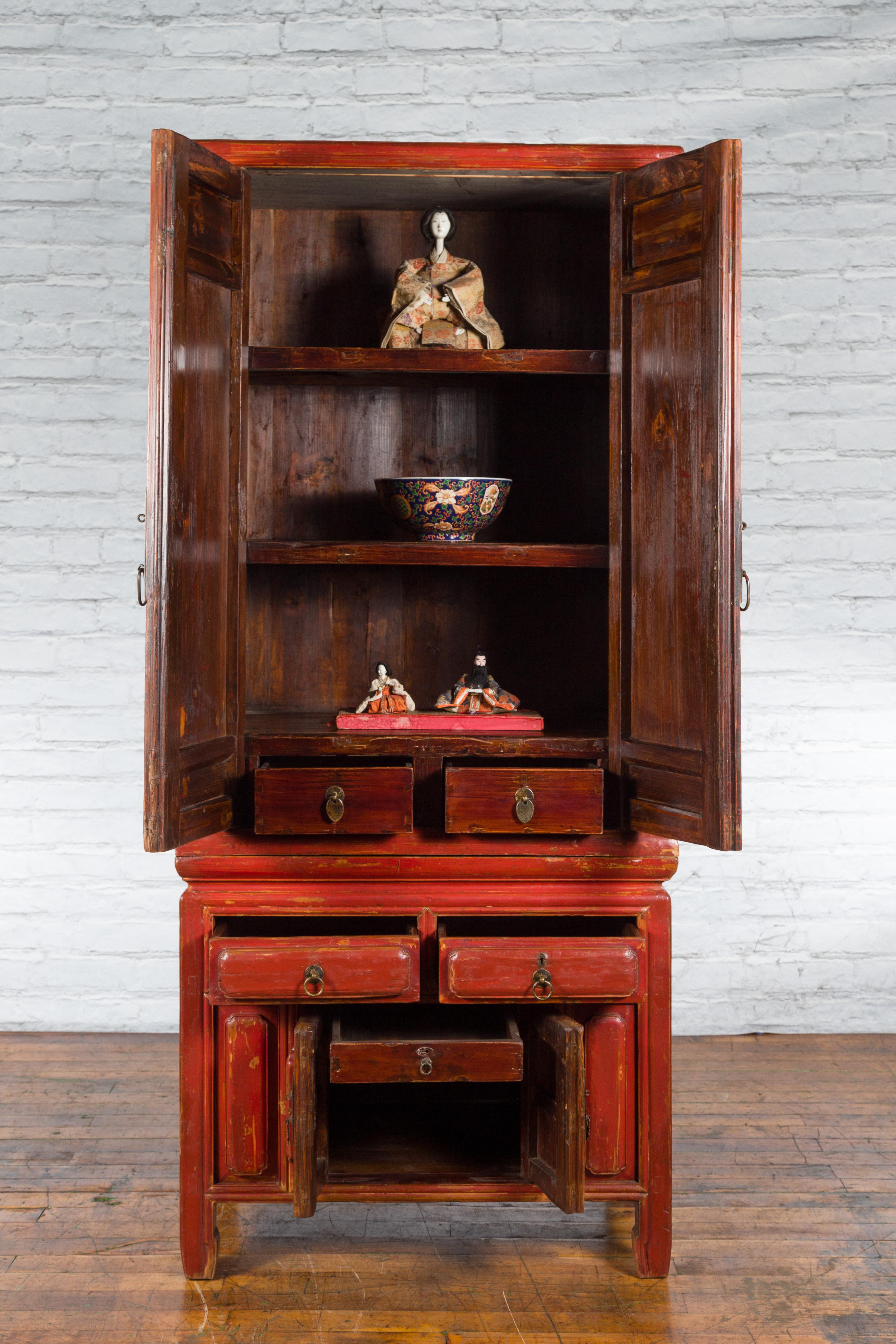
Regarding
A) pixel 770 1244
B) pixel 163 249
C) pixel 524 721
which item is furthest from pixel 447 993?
pixel 163 249

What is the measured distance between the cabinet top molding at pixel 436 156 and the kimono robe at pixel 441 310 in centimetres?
24

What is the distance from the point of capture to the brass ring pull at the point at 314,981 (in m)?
2.24

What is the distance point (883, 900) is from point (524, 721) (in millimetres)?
1833

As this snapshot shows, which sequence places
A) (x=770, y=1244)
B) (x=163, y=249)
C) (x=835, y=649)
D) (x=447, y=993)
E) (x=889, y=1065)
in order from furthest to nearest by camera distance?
(x=835, y=649)
(x=889, y=1065)
(x=770, y=1244)
(x=447, y=993)
(x=163, y=249)

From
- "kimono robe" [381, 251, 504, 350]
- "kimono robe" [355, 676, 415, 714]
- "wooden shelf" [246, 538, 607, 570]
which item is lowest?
"kimono robe" [355, 676, 415, 714]

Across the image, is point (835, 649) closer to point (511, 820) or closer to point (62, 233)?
point (511, 820)

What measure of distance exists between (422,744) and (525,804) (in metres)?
0.25

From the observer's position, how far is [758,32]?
3.53 meters

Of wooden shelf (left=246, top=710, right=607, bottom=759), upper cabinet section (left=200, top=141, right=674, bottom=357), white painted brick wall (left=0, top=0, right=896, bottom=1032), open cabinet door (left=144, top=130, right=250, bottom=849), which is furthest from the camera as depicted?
white painted brick wall (left=0, top=0, right=896, bottom=1032)

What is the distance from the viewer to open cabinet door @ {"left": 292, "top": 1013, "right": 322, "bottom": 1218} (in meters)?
2.12

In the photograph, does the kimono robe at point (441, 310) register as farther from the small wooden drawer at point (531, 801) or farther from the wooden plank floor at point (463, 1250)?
the wooden plank floor at point (463, 1250)

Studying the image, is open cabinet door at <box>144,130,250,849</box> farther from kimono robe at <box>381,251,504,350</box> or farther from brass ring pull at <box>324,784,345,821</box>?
kimono robe at <box>381,251,504,350</box>

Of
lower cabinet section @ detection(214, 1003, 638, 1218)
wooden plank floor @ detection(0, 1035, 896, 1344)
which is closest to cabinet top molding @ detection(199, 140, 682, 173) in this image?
lower cabinet section @ detection(214, 1003, 638, 1218)

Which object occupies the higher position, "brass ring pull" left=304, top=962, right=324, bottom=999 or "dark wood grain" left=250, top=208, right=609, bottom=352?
"dark wood grain" left=250, top=208, right=609, bottom=352
